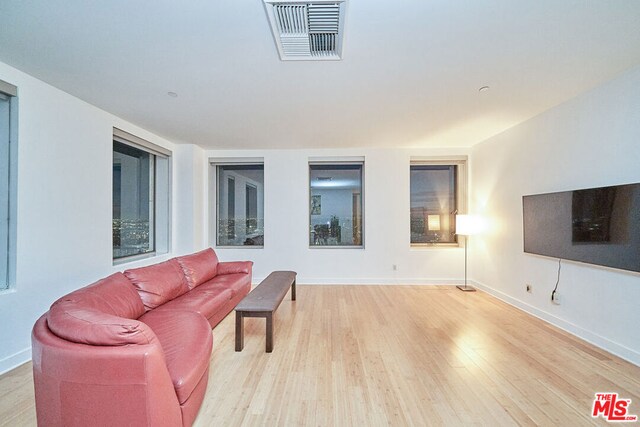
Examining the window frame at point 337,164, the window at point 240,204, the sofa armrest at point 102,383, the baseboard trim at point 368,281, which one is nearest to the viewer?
the sofa armrest at point 102,383

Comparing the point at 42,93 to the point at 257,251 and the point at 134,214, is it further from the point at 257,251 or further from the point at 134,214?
the point at 257,251

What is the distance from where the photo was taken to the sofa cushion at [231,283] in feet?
10.2

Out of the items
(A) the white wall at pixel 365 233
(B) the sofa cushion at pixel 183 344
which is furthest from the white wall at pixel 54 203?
(A) the white wall at pixel 365 233

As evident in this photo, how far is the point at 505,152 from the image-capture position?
3760 mm

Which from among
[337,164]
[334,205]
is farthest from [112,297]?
[337,164]

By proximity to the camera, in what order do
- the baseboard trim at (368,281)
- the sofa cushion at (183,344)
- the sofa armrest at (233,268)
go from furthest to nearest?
the baseboard trim at (368,281)
the sofa armrest at (233,268)
the sofa cushion at (183,344)

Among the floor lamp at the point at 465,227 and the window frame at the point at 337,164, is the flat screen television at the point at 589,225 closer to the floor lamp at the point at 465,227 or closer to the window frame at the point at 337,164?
the floor lamp at the point at 465,227

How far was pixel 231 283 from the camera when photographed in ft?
10.6

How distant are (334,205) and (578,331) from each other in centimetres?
361

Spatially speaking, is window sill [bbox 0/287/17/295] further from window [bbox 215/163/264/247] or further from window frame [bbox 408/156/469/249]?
window frame [bbox 408/156/469/249]

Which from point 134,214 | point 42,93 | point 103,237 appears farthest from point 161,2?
point 134,214

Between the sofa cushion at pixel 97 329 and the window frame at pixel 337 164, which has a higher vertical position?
the window frame at pixel 337 164

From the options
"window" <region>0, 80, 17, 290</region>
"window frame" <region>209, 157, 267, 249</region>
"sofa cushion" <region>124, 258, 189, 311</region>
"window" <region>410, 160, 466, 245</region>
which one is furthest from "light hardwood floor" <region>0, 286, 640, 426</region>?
"window frame" <region>209, 157, 267, 249</region>

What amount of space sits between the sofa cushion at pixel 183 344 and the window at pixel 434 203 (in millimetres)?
3995
